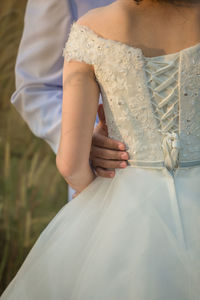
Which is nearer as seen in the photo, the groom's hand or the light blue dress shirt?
the groom's hand

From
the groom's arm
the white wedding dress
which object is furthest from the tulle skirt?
the groom's arm

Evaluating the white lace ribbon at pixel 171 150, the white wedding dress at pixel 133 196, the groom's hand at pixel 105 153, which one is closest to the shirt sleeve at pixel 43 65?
the groom's hand at pixel 105 153

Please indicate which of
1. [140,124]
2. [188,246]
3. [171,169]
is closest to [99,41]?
[140,124]

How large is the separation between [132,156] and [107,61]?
311 mm

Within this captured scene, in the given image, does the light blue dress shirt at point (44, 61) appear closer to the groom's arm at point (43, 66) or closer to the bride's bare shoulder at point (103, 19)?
the groom's arm at point (43, 66)

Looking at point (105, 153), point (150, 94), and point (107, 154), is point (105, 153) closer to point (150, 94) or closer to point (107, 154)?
point (107, 154)

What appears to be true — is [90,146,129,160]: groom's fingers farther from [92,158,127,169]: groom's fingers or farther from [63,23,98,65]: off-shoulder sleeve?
[63,23,98,65]: off-shoulder sleeve

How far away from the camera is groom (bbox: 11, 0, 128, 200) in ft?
6.51

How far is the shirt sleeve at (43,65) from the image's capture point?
6.52ft

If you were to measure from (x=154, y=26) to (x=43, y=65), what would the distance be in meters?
0.89

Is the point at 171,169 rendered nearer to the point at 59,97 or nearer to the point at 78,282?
the point at 78,282

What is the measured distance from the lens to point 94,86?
4.51ft

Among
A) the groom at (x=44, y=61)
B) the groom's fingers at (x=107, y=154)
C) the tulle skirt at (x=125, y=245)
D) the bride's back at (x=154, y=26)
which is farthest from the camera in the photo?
the groom at (x=44, y=61)

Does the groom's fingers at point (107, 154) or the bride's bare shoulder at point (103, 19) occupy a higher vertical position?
the bride's bare shoulder at point (103, 19)
